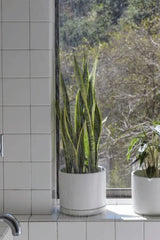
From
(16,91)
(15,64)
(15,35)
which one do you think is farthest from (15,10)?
(16,91)

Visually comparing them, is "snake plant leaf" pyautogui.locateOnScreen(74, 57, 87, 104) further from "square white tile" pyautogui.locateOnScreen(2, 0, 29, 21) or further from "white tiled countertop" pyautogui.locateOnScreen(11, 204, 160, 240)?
"white tiled countertop" pyautogui.locateOnScreen(11, 204, 160, 240)

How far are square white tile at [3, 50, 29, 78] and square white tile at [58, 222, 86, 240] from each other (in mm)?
836

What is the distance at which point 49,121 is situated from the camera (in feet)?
7.53

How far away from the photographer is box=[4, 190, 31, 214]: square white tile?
2320 mm

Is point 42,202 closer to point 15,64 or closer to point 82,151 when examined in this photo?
point 82,151

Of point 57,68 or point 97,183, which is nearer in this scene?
point 97,183

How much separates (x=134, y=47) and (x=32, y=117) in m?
0.73

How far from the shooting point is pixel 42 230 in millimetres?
2221

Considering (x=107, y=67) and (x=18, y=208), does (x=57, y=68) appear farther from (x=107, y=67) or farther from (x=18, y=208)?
(x=18, y=208)

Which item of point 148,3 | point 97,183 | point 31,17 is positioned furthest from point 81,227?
point 148,3

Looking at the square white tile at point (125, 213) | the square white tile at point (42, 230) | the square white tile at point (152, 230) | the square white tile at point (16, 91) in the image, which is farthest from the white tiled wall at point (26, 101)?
the square white tile at point (152, 230)

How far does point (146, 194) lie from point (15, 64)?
100cm

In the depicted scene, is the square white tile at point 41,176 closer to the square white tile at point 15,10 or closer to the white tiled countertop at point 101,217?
the white tiled countertop at point 101,217

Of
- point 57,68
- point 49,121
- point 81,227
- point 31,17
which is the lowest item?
point 81,227
